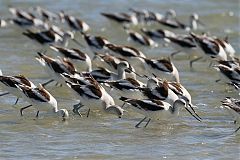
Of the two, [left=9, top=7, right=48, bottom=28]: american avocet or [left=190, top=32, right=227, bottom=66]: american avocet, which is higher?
[left=9, top=7, right=48, bottom=28]: american avocet

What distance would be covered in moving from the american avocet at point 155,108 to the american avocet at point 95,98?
0.38 m

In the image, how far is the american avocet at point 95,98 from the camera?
10336 millimetres

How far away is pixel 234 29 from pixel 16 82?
33.4ft

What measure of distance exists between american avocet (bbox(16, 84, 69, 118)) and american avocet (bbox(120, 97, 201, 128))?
0.92 metres

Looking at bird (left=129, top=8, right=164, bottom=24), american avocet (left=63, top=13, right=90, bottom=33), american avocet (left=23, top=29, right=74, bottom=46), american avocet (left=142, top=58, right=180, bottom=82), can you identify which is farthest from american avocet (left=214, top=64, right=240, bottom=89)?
bird (left=129, top=8, right=164, bottom=24)

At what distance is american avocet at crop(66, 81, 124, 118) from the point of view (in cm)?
1034

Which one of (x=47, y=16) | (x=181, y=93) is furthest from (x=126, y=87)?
(x=47, y=16)

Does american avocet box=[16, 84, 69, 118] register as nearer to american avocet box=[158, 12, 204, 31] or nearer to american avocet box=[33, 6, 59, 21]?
american avocet box=[158, 12, 204, 31]

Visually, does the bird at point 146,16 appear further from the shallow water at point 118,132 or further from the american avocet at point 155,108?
the american avocet at point 155,108

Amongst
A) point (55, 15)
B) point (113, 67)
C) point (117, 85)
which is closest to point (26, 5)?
point (55, 15)

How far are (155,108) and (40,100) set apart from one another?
1.48 meters

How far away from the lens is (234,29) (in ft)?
64.4

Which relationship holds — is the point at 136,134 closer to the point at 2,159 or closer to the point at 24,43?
the point at 2,159

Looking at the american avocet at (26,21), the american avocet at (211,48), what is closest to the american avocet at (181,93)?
the american avocet at (211,48)
